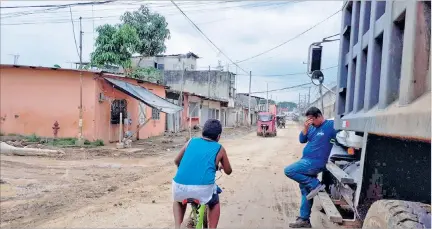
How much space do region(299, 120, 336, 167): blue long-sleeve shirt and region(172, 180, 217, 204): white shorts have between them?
1.87m

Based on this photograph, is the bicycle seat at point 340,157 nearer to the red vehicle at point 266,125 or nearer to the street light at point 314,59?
the street light at point 314,59

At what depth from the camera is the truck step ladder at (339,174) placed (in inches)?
156

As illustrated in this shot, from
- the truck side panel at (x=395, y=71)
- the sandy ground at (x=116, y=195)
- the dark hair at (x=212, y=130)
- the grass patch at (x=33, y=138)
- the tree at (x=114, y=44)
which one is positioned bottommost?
the grass patch at (x=33, y=138)

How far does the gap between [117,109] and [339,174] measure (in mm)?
15757

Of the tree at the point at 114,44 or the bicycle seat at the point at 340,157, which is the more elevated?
the tree at the point at 114,44

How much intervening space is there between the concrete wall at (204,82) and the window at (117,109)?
25814 mm

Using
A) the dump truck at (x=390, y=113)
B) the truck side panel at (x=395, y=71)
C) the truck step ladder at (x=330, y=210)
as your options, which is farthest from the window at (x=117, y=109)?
the truck side panel at (x=395, y=71)

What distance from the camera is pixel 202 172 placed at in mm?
3797

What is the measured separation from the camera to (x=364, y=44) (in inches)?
141

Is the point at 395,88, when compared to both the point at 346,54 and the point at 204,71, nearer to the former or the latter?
the point at 346,54

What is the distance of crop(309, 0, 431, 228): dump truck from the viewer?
191 centimetres

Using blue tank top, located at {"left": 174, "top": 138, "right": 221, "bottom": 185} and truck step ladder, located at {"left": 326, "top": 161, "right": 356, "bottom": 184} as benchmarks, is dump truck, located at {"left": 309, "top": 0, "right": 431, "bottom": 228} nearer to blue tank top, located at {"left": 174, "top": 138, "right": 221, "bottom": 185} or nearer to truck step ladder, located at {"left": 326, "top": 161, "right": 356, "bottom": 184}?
truck step ladder, located at {"left": 326, "top": 161, "right": 356, "bottom": 184}

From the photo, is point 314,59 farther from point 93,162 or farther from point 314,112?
point 93,162

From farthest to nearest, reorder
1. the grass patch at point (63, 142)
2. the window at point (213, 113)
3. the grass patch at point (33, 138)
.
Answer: the window at point (213, 113)
the grass patch at point (33, 138)
the grass patch at point (63, 142)
